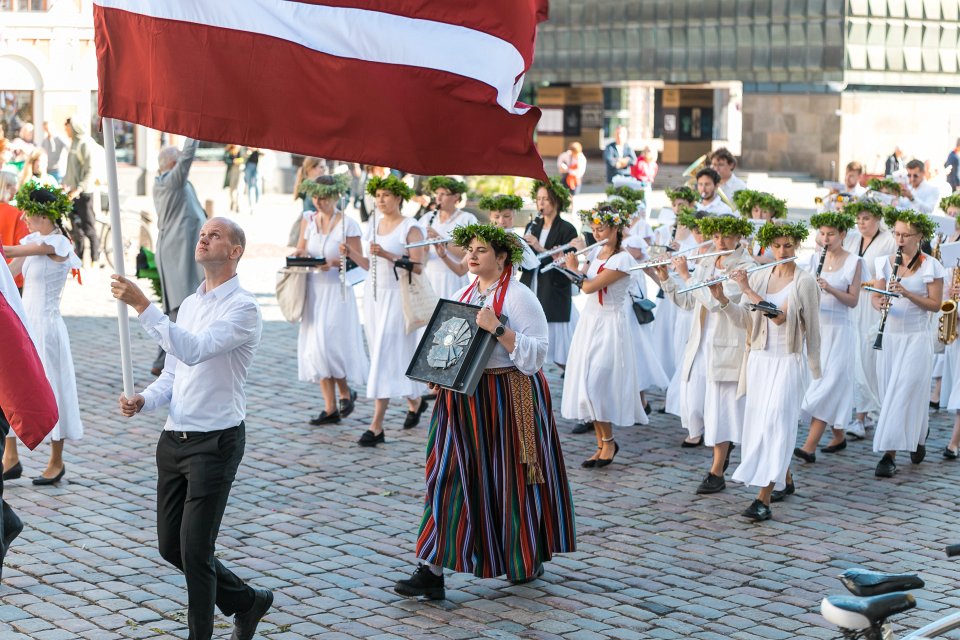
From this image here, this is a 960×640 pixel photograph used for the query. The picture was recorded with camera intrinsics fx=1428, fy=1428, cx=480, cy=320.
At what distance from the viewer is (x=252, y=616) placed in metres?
6.76

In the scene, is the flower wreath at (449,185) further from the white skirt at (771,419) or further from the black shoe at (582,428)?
the white skirt at (771,419)

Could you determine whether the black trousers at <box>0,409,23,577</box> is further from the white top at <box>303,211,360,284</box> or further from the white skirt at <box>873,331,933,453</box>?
the white skirt at <box>873,331,933,453</box>

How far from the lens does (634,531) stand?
8930 mm

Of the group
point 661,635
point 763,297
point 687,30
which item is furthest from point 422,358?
point 687,30

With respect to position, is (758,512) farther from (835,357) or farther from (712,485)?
(835,357)

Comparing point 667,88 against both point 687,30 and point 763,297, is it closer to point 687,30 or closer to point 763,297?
point 687,30

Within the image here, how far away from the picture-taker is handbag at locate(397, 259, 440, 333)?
1152 centimetres

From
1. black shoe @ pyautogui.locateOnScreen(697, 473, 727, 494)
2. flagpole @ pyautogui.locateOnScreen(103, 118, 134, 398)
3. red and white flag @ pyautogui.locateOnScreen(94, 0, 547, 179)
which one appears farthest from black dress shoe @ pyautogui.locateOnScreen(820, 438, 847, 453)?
flagpole @ pyautogui.locateOnScreen(103, 118, 134, 398)

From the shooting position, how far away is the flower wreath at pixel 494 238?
7.82m

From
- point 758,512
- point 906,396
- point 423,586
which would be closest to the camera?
point 423,586

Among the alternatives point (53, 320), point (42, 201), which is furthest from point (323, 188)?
point (53, 320)

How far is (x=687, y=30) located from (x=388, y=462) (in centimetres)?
3842

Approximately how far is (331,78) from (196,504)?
2.04m

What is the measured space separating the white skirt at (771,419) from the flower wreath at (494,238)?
2.38 metres
